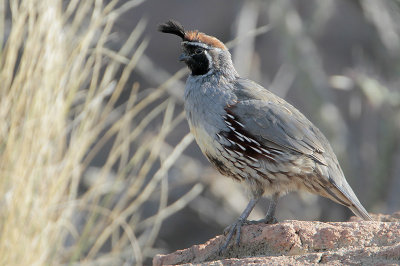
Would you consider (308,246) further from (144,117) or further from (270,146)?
(144,117)

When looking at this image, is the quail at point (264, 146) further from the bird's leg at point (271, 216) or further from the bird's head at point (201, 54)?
the bird's head at point (201, 54)

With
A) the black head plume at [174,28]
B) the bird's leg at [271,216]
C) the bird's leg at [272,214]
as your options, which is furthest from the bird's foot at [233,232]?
the black head plume at [174,28]

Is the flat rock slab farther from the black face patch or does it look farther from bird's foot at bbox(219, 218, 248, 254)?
the black face patch

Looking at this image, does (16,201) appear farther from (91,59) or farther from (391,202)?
(391,202)

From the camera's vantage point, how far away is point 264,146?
414 cm

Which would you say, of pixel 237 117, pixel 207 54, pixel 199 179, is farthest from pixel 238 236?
pixel 199 179

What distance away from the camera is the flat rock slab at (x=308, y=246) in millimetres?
2873

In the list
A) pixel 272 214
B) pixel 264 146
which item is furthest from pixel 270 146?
pixel 272 214

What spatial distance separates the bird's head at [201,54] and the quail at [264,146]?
0.93ft

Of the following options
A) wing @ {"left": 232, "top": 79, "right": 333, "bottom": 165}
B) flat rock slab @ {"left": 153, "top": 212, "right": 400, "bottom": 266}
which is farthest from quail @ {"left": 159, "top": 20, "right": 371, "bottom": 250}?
flat rock slab @ {"left": 153, "top": 212, "right": 400, "bottom": 266}

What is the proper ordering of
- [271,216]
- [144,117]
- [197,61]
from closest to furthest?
[271,216], [197,61], [144,117]

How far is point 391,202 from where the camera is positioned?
784 centimetres

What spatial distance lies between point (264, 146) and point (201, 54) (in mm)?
863

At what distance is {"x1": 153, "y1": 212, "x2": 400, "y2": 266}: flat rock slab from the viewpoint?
287 cm
